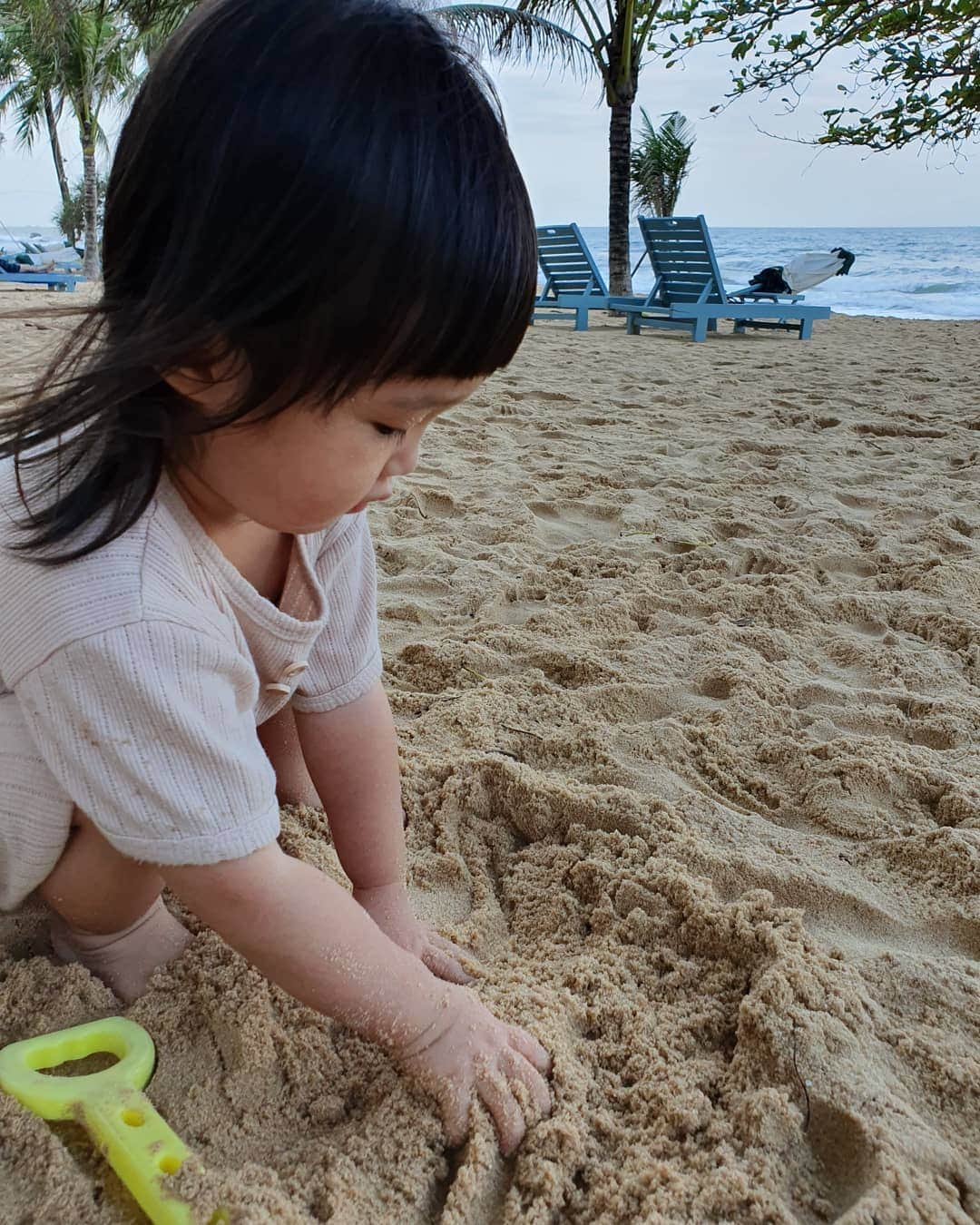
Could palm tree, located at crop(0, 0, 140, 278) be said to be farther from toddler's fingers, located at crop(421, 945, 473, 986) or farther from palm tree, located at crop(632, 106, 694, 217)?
toddler's fingers, located at crop(421, 945, 473, 986)

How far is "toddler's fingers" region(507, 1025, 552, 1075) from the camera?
1.02m

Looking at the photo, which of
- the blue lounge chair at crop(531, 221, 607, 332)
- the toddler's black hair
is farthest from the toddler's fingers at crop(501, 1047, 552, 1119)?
the blue lounge chair at crop(531, 221, 607, 332)

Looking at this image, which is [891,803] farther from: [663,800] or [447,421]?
[447,421]

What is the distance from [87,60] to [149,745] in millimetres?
18892

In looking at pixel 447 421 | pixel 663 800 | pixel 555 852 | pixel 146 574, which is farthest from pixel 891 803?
pixel 447 421

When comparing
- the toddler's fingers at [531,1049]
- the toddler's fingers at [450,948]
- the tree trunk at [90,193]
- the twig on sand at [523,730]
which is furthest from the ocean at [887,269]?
the toddler's fingers at [531,1049]

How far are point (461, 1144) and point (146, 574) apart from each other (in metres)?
0.61

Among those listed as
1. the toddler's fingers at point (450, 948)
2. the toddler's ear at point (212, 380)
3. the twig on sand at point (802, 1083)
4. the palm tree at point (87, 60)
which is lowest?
the toddler's fingers at point (450, 948)

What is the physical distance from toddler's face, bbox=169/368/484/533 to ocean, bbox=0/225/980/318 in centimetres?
1200

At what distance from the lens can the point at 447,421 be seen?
420 cm

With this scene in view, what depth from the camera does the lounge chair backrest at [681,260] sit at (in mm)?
8047

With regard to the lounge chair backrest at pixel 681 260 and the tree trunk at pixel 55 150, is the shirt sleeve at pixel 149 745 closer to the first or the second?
the lounge chair backrest at pixel 681 260

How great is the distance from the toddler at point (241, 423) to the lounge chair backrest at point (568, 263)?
28.8ft

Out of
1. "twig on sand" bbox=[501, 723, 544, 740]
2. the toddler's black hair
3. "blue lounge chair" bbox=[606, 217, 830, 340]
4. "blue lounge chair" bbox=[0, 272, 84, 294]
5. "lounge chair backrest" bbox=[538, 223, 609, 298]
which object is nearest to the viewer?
the toddler's black hair
